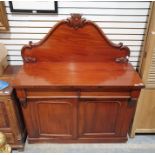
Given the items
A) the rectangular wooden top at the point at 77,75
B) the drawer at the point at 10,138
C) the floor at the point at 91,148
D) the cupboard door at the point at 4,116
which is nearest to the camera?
the rectangular wooden top at the point at 77,75

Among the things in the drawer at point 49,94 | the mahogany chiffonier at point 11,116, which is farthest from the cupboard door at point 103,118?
the mahogany chiffonier at point 11,116

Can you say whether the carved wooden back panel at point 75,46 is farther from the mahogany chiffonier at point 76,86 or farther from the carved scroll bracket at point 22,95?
the carved scroll bracket at point 22,95

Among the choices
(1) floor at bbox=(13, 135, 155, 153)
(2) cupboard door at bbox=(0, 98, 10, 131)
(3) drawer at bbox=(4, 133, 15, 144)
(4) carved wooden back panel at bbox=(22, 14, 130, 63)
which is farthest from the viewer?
(1) floor at bbox=(13, 135, 155, 153)

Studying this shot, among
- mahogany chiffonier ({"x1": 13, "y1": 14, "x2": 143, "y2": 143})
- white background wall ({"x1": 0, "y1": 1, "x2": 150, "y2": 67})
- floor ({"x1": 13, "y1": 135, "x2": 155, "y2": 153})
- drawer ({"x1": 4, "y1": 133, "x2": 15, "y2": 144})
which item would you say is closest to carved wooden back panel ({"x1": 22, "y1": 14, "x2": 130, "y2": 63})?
mahogany chiffonier ({"x1": 13, "y1": 14, "x2": 143, "y2": 143})

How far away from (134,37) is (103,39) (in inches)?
13.1

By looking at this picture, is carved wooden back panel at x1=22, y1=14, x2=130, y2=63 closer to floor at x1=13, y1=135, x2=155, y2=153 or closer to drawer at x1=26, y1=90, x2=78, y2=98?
drawer at x1=26, y1=90, x2=78, y2=98

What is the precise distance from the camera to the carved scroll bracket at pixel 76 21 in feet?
5.15

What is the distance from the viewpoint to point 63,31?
1.64 metres

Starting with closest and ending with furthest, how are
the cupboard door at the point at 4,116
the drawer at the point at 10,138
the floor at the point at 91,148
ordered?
the cupboard door at the point at 4,116 → the drawer at the point at 10,138 → the floor at the point at 91,148

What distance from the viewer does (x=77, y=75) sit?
1529 millimetres

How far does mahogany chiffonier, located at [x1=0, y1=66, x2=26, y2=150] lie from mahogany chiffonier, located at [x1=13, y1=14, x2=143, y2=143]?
84 mm

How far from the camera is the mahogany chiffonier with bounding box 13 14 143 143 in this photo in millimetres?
1467

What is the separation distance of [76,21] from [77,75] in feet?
1.55

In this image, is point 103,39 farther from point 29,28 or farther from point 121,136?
point 121,136
